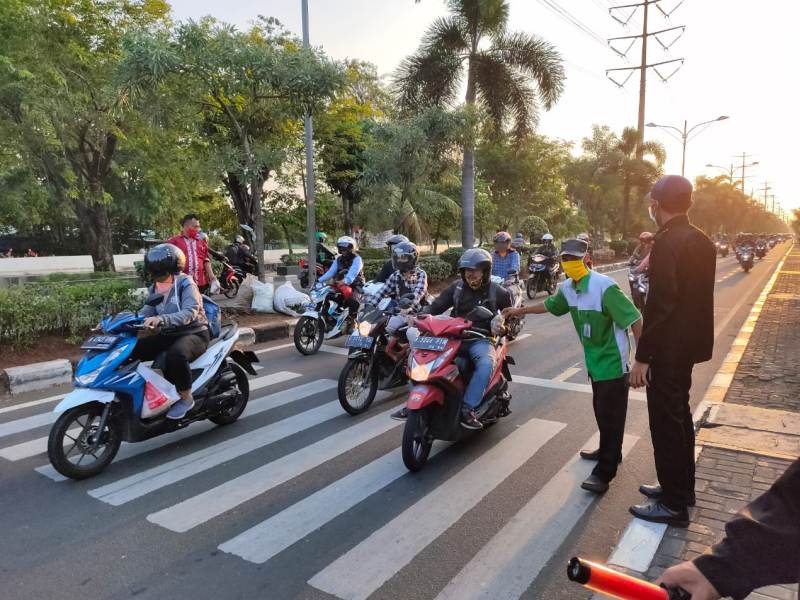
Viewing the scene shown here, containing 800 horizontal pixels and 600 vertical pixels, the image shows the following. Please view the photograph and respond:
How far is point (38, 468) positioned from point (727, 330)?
1075 centimetres

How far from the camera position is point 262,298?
11289 mm

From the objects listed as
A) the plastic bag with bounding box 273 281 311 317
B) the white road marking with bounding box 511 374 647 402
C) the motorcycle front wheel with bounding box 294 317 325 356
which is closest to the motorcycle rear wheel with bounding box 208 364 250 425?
the motorcycle front wheel with bounding box 294 317 325 356

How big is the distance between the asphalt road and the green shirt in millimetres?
894

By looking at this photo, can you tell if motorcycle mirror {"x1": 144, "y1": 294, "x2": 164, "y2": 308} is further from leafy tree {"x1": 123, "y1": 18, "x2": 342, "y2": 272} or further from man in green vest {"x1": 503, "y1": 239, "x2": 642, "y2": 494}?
leafy tree {"x1": 123, "y1": 18, "x2": 342, "y2": 272}

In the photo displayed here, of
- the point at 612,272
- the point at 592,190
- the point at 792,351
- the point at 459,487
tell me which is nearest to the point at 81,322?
the point at 459,487

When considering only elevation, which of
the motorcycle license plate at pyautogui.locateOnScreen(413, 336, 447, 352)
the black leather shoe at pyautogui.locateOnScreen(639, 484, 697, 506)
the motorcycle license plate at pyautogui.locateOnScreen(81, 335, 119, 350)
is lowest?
the black leather shoe at pyautogui.locateOnScreen(639, 484, 697, 506)

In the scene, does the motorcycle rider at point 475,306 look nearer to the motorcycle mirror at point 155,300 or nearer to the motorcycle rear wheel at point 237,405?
the motorcycle rear wheel at point 237,405

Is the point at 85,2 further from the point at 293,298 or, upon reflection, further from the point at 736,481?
the point at 736,481

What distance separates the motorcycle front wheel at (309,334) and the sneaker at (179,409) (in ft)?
11.9

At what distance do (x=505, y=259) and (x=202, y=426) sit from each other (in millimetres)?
6129

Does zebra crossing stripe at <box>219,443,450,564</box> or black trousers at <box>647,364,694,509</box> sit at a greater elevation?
black trousers at <box>647,364,694,509</box>

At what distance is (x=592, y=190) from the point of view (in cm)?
4212

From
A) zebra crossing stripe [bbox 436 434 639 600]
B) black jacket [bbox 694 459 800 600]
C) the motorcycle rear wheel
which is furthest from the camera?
the motorcycle rear wheel

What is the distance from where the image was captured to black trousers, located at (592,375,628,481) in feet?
12.8
